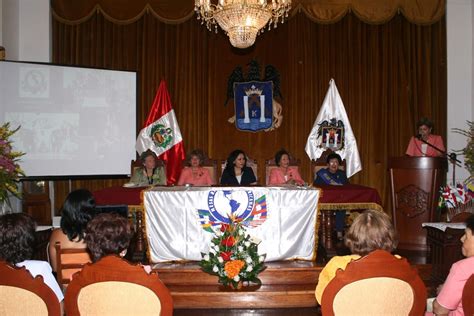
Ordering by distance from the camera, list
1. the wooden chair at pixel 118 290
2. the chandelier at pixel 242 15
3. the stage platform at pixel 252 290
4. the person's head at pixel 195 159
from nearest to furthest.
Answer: the wooden chair at pixel 118 290
the stage platform at pixel 252 290
the chandelier at pixel 242 15
the person's head at pixel 195 159

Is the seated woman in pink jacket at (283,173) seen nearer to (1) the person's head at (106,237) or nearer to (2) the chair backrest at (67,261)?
(2) the chair backrest at (67,261)

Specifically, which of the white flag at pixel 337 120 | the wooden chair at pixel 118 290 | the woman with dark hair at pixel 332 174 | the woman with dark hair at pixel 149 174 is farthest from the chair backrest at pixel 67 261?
the white flag at pixel 337 120

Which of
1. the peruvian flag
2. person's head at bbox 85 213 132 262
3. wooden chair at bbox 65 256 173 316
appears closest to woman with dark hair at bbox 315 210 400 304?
wooden chair at bbox 65 256 173 316

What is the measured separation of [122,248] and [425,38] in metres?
6.90

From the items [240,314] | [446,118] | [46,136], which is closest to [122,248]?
[240,314]

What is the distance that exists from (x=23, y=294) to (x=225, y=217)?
2668 millimetres

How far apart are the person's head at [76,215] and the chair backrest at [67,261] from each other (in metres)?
0.12

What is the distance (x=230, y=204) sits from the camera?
4477 millimetres

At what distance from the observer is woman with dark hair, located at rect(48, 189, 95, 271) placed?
2.90 metres

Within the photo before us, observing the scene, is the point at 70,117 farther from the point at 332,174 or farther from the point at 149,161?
the point at 332,174

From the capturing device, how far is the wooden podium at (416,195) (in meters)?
5.45

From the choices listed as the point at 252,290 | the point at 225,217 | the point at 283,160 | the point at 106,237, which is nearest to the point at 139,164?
the point at 283,160

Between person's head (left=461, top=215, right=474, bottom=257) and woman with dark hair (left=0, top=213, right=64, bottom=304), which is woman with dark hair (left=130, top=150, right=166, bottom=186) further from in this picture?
person's head (left=461, top=215, right=474, bottom=257)

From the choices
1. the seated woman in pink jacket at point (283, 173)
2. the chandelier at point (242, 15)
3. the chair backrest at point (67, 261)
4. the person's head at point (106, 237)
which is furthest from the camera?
the seated woman in pink jacket at point (283, 173)
